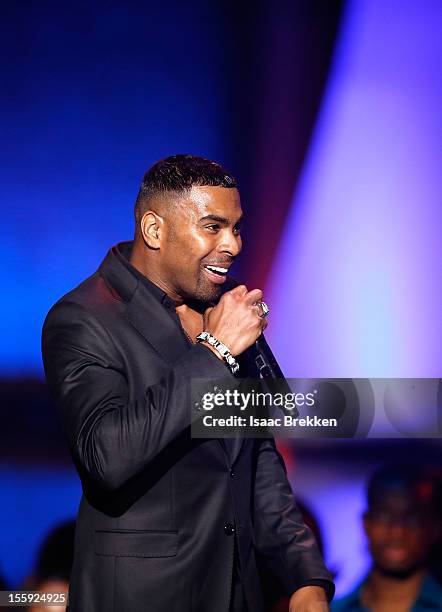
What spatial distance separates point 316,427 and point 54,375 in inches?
54.4

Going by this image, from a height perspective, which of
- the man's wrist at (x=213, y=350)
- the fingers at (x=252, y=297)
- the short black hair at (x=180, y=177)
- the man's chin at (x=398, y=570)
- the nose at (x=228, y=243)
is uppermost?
the short black hair at (x=180, y=177)

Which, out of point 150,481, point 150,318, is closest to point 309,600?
point 150,481

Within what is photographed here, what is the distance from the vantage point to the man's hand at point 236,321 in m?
1.52

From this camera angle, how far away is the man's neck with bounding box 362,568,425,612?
2.66 metres

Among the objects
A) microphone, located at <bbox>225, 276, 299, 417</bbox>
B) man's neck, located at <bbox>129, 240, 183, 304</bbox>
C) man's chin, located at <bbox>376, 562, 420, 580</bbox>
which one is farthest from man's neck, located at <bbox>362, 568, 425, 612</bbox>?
man's neck, located at <bbox>129, 240, 183, 304</bbox>

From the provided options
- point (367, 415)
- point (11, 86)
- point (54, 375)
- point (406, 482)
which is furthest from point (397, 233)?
point (54, 375)

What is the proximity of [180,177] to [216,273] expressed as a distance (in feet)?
0.67

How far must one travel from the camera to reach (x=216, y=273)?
1731 millimetres

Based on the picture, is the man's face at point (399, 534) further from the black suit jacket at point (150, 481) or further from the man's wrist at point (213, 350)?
the man's wrist at point (213, 350)

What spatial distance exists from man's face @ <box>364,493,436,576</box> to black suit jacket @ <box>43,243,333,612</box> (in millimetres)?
1097

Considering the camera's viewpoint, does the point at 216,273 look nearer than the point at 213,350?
No

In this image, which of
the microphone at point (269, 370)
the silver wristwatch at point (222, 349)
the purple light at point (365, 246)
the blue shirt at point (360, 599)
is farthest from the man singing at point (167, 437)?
the blue shirt at point (360, 599)

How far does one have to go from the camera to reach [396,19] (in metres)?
2.63

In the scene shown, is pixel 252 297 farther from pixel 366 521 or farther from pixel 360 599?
pixel 360 599
